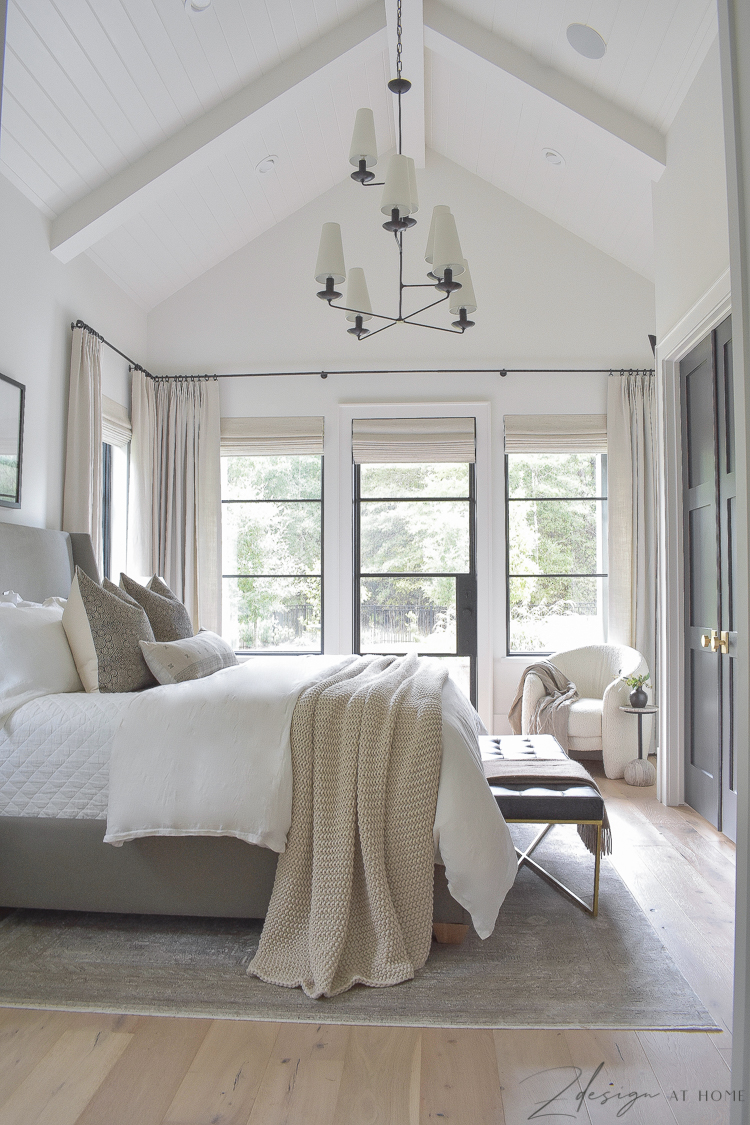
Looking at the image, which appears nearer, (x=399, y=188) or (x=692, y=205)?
(x=399, y=188)

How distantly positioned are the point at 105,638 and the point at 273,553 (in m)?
2.96

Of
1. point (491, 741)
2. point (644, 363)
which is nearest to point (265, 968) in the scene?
point (491, 741)

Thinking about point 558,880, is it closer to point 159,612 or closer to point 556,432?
point 159,612

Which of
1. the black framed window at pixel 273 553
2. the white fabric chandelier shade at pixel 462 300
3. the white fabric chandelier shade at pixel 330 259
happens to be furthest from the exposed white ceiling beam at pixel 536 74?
the black framed window at pixel 273 553

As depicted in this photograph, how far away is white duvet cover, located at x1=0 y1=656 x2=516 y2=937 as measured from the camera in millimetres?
2172

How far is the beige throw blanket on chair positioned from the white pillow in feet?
9.11

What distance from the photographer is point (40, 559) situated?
12.0 feet

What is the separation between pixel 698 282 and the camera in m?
3.40

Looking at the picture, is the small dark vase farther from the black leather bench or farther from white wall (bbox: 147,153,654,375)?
white wall (bbox: 147,153,654,375)

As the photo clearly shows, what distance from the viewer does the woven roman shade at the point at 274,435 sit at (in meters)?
5.57

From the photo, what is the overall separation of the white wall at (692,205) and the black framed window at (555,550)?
167 centimetres

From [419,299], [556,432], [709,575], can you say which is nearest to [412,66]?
[419,299]

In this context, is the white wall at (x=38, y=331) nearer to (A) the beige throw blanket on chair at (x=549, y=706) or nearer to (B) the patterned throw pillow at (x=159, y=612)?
(B) the patterned throw pillow at (x=159, y=612)

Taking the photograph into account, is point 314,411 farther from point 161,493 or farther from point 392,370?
point 161,493
